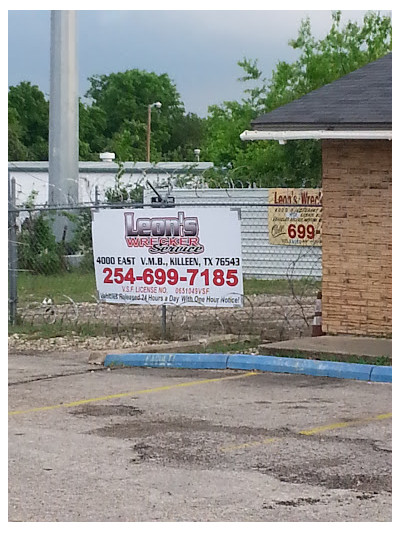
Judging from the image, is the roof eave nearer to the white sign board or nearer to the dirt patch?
the white sign board

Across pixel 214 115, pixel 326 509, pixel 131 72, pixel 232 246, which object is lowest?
pixel 326 509

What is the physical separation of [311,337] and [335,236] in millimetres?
1276

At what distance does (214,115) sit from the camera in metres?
38.5

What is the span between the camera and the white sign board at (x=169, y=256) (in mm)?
12930

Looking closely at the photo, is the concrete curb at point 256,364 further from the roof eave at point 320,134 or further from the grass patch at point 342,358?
the roof eave at point 320,134

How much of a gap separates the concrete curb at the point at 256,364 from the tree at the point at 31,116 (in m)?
50.3

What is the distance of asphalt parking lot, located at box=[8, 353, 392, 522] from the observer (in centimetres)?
614

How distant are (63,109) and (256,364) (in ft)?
52.9

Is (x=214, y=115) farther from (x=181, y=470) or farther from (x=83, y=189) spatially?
(x=181, y=470)

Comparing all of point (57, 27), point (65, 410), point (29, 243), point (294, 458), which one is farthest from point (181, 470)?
point (57, 27)

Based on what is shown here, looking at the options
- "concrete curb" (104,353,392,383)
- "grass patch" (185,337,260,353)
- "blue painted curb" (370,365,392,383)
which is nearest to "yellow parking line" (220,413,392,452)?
"blue painted curb" (370,365,392,383)

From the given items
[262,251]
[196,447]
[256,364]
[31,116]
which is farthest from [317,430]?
[31,116]

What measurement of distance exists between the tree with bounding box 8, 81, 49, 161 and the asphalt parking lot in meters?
51.7

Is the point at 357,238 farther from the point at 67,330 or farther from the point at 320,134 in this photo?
the point at 67,330
